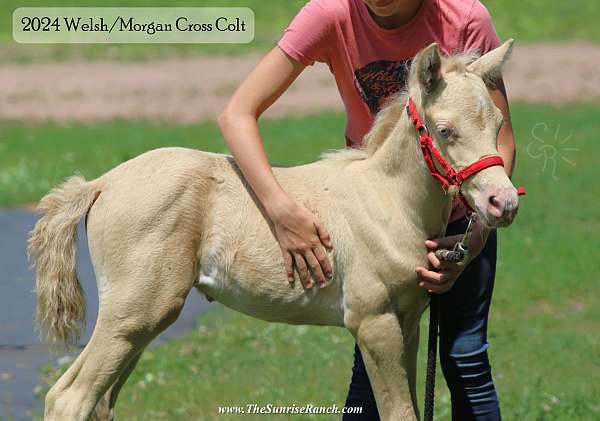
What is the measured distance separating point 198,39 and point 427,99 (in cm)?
1989

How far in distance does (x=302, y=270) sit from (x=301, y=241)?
4.3 inches

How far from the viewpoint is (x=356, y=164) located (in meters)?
3.96

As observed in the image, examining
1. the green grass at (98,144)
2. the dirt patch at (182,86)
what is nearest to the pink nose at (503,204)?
the green grass at (98,144)

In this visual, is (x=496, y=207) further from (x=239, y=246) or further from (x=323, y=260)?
(x=239, y=246)

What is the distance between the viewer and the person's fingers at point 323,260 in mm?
3756

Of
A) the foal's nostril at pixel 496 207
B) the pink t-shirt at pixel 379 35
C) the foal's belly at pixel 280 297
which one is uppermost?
the pink t-shirt at pixel 379 35

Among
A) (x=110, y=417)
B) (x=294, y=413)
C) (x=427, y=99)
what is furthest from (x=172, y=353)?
(x=427, y=99)

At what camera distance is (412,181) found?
3.81 meters

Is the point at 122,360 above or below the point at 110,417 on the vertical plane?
above

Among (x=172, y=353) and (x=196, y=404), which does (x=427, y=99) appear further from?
(x=172, y=353)

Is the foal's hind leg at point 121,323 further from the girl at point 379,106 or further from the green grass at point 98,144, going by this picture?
the green grass at point 98,144

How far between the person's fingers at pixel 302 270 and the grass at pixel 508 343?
115 centimetres

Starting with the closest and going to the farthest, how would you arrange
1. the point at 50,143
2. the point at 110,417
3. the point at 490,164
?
the point at 490,164
the point at 110,417
the point at 50,143

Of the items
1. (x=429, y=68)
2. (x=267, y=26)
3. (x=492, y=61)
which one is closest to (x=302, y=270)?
(x=429, y=68)
